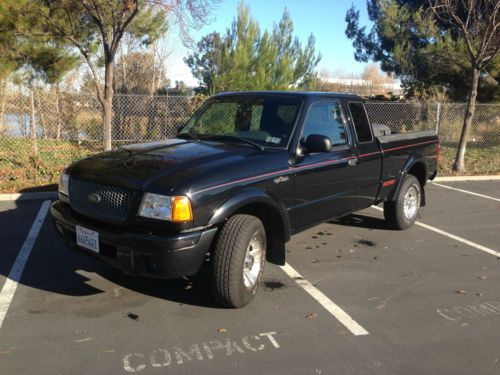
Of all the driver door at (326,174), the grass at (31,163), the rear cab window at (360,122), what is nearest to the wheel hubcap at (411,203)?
the rear cab window at (360,122)

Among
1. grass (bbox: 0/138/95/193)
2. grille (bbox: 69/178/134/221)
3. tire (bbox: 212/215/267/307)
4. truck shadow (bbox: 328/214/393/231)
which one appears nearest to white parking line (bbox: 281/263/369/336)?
tire (bbox: 212/215/267/307)

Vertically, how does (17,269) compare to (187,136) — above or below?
below

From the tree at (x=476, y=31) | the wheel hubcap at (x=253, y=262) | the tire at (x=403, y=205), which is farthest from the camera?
the tree at (x=476, y=31)

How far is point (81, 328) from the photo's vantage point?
11.9 feet

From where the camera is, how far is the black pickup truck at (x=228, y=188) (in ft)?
11.5

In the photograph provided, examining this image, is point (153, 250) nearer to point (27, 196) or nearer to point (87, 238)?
point (87, 238)

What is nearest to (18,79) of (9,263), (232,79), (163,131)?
(163,131)

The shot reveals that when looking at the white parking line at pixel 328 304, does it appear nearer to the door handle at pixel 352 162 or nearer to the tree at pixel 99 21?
the door handle at pixel 352 162

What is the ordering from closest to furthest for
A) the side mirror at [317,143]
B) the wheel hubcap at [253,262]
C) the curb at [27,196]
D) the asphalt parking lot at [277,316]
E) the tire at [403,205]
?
1. the asphalt parking lot at [277,316]
2. the wheel hubcap at [253,262]
3. the side mirror at [317,143]
4. the tire at [403,205]
5. the curb at [27,196]

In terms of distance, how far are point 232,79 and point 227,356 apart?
1249cm

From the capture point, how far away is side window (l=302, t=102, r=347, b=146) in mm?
4723

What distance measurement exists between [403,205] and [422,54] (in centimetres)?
1033

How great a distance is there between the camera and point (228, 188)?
374 cm

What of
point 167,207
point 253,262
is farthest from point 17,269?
point 253,262
